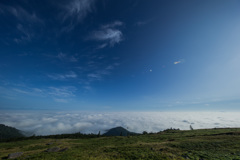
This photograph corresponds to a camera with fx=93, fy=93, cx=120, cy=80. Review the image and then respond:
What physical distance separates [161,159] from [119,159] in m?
8.22

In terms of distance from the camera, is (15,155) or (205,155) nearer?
(205,155)

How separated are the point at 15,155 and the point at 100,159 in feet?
91.5

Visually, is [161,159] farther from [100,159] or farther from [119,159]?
[100,159]

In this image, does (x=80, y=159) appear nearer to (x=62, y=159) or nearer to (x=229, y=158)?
(x=62, y=159)

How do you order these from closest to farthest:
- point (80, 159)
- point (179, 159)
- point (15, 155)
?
point (179, 159) < point (80, 159) < point (15, 155)

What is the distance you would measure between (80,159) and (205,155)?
26.1 m

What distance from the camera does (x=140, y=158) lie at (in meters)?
18.9

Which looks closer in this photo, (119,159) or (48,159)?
(119,159)

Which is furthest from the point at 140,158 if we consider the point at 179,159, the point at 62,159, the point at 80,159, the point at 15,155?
the point at 15,155

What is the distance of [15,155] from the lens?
26.9 metres

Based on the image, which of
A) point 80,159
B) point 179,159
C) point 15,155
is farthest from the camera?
point 15,155

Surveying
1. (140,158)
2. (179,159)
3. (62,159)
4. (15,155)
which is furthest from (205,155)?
(15,155)

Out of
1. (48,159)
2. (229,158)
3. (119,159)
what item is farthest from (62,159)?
(229,158)

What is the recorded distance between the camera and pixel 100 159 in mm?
18969
